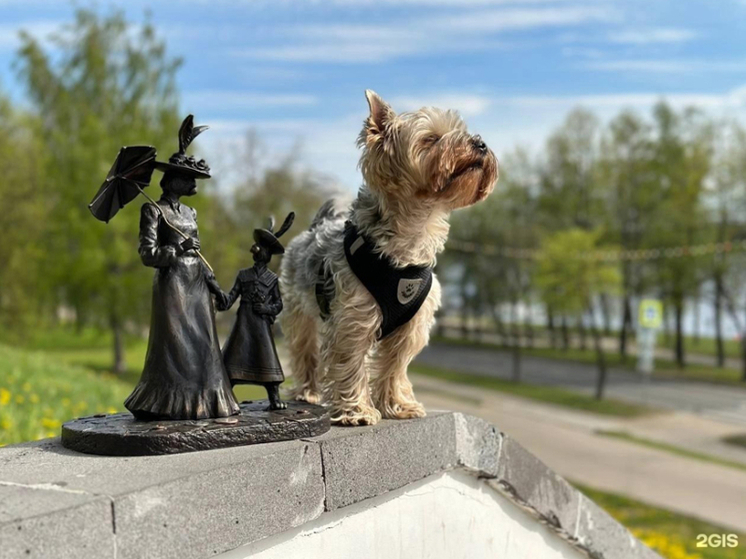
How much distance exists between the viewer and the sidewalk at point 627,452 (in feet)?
44.9

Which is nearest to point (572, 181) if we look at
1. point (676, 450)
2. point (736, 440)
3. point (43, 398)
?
point (736, 440)

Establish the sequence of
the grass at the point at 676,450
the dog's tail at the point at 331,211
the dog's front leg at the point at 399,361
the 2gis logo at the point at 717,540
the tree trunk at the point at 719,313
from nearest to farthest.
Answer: the dog's front leg at the point at 399,361 < the dog's tail at the point at 331,211 < the 2gis logo at the point at 717,540 < the grass at the point at 676,450 < the tree trunk at the point at 719,313

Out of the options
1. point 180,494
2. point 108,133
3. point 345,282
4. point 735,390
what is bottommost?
point 735,390

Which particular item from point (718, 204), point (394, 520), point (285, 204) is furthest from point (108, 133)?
point (394, 520)

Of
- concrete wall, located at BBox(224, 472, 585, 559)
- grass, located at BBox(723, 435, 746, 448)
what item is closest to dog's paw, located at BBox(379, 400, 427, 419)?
concrete wall, located at BBox(224, 472, 585, 559)

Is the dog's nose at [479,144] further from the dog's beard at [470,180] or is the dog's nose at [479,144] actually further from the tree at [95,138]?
the tree at [95,138]

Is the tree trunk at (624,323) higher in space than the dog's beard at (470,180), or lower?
lower

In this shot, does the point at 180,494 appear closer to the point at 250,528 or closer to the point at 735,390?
the point at 250,528

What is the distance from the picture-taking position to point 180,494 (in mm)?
2686

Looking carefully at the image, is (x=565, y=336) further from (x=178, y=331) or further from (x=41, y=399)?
(x=178, y=331)

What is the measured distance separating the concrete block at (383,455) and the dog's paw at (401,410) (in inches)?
2.5

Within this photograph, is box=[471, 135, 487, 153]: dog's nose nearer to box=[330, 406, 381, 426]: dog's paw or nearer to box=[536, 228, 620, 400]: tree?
box=[330, 406, 381, 426]: dog's paw

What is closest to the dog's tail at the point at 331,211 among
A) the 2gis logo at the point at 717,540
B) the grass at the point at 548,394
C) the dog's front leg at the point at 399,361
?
the dog's front leg at the point at 399,361

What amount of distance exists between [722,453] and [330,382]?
19.5m
